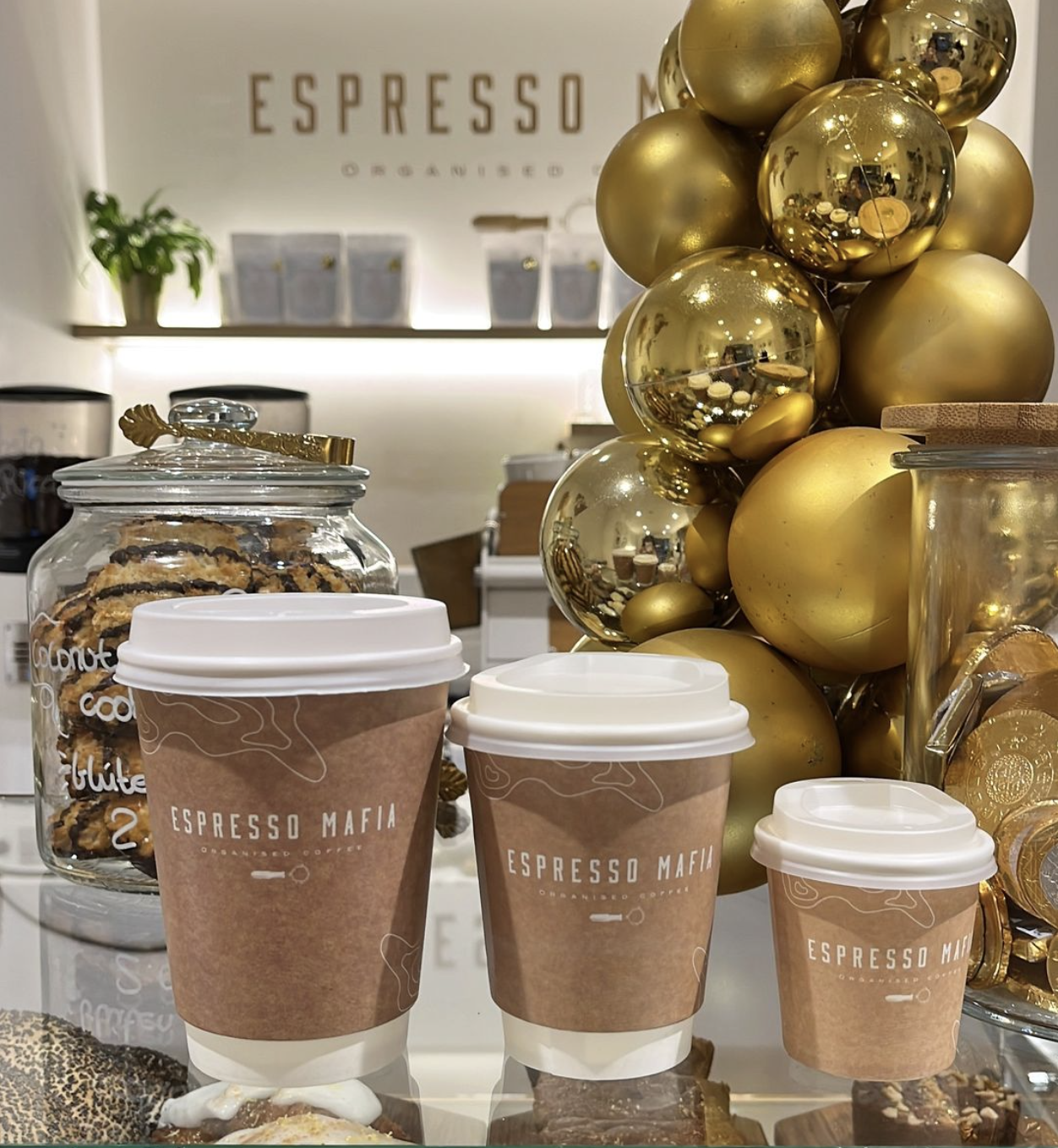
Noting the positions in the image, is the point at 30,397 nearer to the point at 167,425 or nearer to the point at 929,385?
the point at 167,425

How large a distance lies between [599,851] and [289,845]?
3.9 inches

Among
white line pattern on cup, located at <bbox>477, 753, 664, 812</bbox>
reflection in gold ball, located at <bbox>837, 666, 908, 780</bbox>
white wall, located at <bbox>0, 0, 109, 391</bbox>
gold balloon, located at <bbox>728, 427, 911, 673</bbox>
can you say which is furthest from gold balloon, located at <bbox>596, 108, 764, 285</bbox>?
white wall, located at <bbox>0, 0, 109, 391</bbox>

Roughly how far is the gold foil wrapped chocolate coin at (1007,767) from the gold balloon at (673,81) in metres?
0.40

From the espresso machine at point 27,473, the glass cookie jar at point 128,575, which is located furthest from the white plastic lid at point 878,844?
the espresso machine at point 27,473

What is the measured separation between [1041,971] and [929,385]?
0.25 meters

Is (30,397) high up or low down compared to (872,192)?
down

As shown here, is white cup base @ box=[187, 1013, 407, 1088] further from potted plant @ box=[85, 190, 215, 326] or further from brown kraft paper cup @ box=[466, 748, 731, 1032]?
potted plant @ box=[85, 190, 215, 326]

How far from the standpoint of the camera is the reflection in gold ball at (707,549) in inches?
23.3

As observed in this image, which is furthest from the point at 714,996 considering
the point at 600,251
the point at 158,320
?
the point at 158,320

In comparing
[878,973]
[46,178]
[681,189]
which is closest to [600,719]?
[878,973]

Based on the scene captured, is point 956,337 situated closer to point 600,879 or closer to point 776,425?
point 776,425

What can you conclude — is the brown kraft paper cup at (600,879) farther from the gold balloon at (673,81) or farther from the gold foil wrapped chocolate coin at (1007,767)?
the gold balloon at (673,81)

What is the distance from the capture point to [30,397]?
1.74m

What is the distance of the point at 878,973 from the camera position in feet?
1.28
